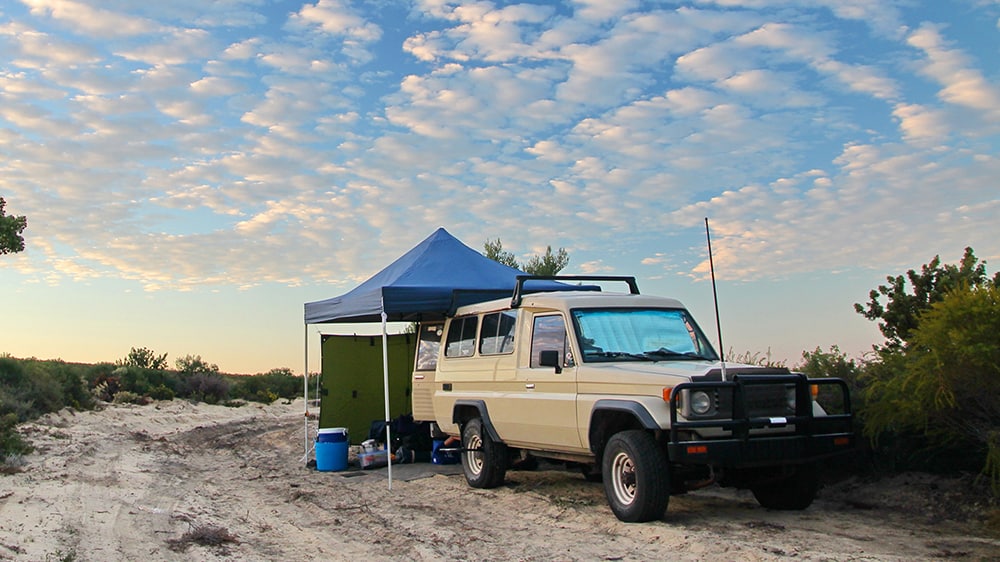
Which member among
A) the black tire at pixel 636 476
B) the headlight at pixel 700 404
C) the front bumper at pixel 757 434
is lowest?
the black tire at pixel 636 476

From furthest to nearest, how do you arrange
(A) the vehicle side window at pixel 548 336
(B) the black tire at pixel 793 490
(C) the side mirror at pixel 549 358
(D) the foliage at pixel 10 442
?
1. (D) the foliage at pixel 10 442
2. (A) the vehicle side window at pixel 548 336
3. (C) the side mirror at pixel 549 358
4. (B) the black tire at pixel 793 490

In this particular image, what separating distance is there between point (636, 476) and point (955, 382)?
3001 millimetres

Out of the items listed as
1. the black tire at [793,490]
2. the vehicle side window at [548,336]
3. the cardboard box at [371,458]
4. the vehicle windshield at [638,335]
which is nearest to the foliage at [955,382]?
the black tire at [793,490]

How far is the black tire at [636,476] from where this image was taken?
7.21 meters

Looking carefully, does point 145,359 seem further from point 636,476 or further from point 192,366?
point 636,476

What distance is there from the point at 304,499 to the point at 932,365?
6.64 m

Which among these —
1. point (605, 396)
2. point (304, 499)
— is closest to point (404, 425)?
point (304, 499)

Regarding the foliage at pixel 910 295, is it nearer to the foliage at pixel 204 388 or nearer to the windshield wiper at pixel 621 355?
the windshield wiper at pixel 621 355

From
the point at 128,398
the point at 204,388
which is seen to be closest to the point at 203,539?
the point at 128,398

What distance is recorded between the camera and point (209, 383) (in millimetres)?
→ 30094

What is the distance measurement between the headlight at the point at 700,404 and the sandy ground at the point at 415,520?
0.98 metres

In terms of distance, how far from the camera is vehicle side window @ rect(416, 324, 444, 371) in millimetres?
11766

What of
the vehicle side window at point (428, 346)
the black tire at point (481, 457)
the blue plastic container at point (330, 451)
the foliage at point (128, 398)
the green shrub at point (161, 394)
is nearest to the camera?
the black tire at point (481, 457)

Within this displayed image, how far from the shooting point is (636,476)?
7.29 metres
